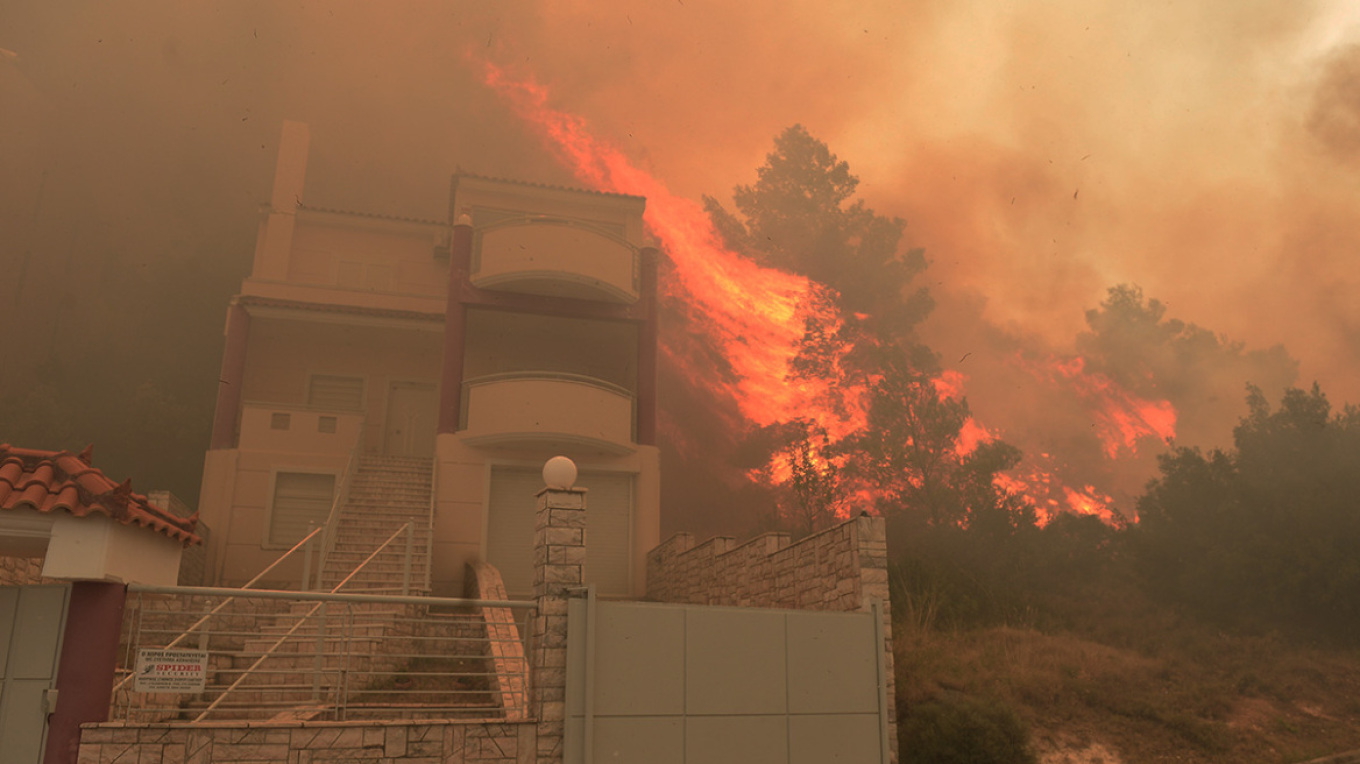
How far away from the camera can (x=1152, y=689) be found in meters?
Result: 15.3

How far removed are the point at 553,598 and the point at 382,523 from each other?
957cm

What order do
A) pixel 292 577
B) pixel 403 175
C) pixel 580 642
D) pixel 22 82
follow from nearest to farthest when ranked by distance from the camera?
pixel 580 642 → pixel 292 577 → pixel 22 82 → pixel 403 175

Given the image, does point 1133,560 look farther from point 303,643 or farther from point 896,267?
point 303,643

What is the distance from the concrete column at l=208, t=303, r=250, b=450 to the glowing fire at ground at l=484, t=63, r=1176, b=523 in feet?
47.6

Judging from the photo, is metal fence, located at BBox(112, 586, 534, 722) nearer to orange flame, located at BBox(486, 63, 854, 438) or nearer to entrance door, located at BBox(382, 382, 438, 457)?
entrance door, located at BBox(382, 382, 438, 457)

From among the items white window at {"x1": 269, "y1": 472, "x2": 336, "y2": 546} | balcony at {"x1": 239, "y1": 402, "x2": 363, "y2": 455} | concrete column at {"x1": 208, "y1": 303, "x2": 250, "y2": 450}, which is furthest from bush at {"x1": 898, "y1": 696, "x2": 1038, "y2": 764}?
concrete column at {"x1": 208, "y1": 303, "x2": 250, "y2": 450}

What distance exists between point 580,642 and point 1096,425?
136ft

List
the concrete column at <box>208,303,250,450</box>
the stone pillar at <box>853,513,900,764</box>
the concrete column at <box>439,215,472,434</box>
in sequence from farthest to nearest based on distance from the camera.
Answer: the concrete column at <box>439,215,472,434</box>, the concrete column at <box>208,303,250,450</box>, the stone pillar at <box>853,513,900,764</box>

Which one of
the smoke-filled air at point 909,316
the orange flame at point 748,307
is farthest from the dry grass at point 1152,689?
→ the orange flame at point 748,307

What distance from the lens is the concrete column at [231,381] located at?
747 inches

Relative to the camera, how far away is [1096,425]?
44188 millimetres

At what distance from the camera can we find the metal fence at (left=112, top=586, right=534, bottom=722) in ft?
25.5

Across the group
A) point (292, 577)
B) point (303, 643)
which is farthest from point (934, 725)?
point (292, 577)

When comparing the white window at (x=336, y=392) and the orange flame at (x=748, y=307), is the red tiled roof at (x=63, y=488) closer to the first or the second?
the white window at (x=336, y=392)
